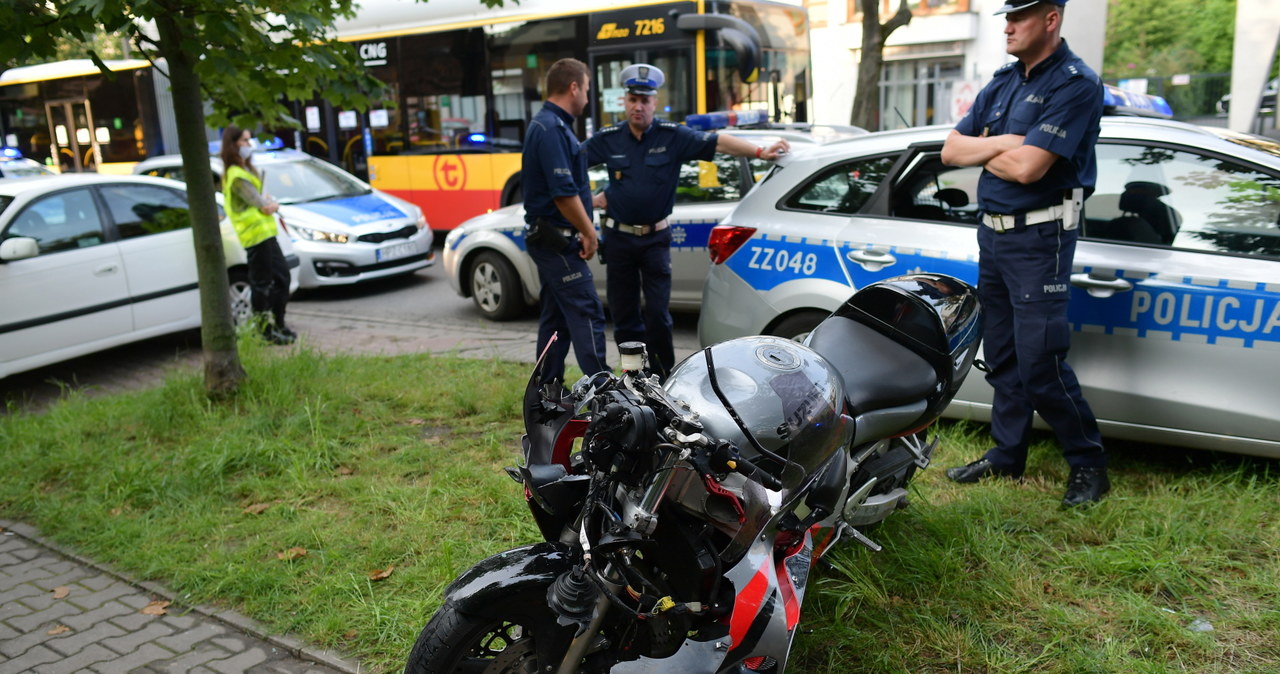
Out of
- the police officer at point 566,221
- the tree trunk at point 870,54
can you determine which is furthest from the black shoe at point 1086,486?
the tree trunk at point 870,54

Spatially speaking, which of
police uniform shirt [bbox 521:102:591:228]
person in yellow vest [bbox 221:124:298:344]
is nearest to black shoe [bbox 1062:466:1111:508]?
police uniform shirt [bbox 521:102:591:228]

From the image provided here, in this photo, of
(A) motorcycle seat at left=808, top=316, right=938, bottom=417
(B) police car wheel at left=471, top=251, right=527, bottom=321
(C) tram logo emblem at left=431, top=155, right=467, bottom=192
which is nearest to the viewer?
(A) motorcycle seat at left=808, top=316, right=938, bottom=417

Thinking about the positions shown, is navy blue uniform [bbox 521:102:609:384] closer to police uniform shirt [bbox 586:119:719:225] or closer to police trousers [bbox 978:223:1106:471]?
police uniform shirt [bbox 586:119:719:225]

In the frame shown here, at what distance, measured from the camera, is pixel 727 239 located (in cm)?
515

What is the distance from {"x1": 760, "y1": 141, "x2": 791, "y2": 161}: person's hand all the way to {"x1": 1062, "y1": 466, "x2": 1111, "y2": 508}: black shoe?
84.4 inches

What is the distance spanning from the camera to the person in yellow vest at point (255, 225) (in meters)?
7.70

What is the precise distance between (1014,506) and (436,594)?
2.22m

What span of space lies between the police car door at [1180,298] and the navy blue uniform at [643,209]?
84.0 inches

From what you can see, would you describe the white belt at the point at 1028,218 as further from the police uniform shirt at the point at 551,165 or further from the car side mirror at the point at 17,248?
the car side mirror at the point at 17,248

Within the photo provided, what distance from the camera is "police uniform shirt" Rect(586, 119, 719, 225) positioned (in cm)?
546

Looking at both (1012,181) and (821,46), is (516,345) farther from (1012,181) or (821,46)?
(821,46)

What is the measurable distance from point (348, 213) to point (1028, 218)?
7.93 metres

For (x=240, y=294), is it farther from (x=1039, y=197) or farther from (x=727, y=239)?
(x=1039, y=197)

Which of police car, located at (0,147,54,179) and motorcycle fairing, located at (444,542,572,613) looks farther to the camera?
police car, located at (0,147,54,179)
